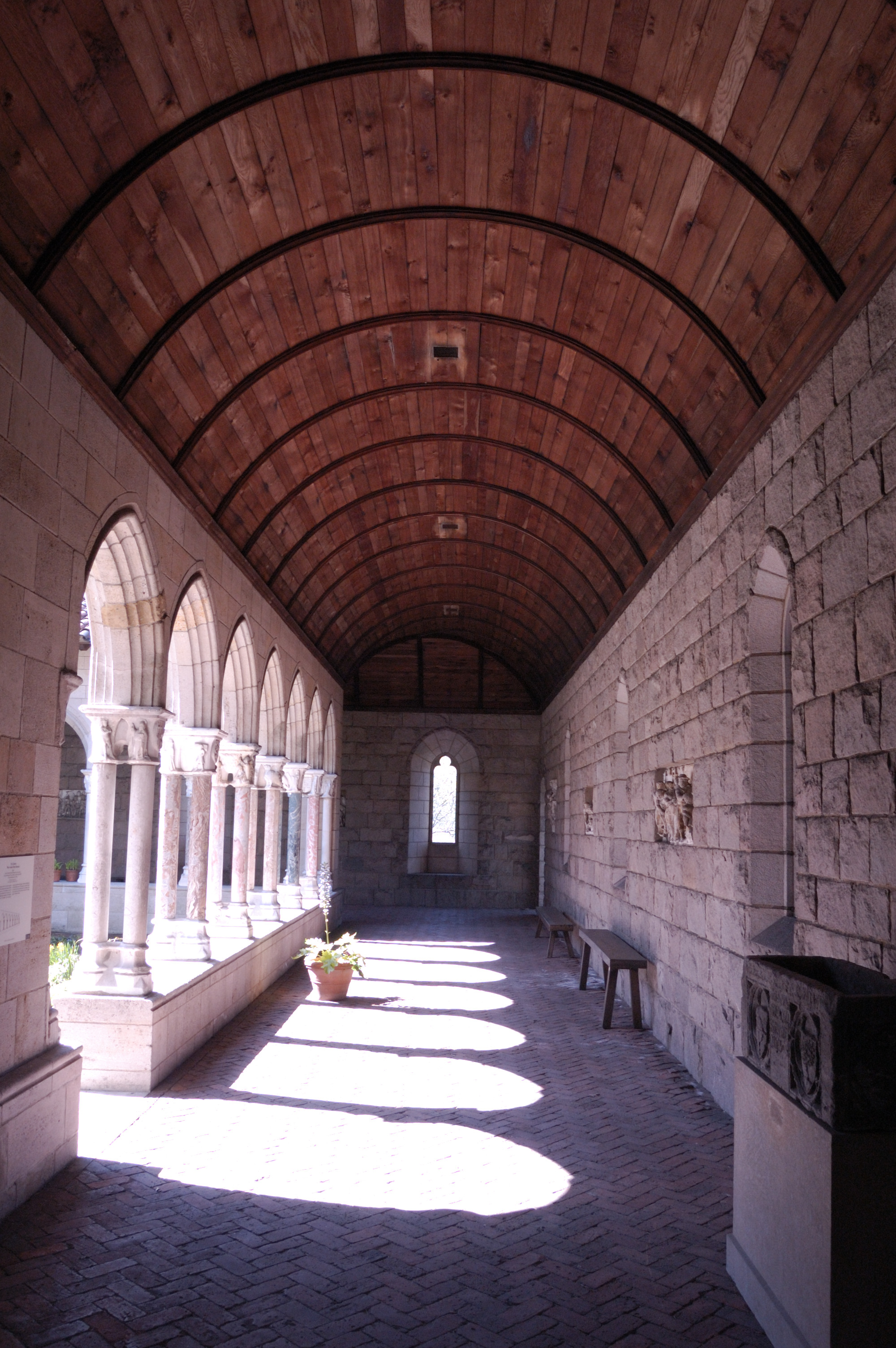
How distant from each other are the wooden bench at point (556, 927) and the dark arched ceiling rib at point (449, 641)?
588 centimetres

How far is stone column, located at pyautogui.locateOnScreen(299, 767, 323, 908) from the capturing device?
1443 centimetres

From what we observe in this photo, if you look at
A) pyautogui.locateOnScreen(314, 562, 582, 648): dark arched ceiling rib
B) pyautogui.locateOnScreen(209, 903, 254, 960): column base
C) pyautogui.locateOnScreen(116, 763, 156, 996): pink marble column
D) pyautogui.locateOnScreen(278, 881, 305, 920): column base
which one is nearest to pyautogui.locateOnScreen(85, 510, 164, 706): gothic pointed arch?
pyautogui.locateOnScreen(116, 763, 156, 996): pink marble column

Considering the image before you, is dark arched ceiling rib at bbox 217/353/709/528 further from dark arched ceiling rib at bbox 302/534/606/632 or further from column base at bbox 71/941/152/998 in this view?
dark arched ceiling rib at bbox 302/534/606/632

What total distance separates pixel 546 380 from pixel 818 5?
438 cm

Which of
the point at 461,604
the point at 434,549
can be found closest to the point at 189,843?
the point at 434,549

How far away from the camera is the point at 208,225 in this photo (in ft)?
18.2

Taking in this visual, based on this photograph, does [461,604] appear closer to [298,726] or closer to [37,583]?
[298,726]

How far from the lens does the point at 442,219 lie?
20.4ft

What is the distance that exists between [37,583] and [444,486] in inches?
283

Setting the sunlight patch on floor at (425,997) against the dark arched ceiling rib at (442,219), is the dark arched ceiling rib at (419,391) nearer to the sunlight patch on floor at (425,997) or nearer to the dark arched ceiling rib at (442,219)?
the dark arched ceiling rib at (442,219)

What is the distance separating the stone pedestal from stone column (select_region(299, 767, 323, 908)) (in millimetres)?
11219

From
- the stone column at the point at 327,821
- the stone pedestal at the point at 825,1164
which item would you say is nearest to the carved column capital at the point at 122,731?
the stone pedestal at the point at 825,1164

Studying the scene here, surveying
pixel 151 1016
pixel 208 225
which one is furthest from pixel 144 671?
pixel 208 225

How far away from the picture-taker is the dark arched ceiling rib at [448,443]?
360 inches
